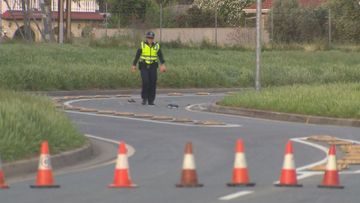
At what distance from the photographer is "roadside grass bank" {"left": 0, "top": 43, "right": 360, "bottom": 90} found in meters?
34.7

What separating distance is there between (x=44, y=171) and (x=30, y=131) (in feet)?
10.1

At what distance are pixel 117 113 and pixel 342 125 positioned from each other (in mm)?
5319

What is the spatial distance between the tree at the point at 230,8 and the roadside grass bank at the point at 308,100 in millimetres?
49464

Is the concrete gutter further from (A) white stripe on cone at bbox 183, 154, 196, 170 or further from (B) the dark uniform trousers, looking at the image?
(A) white stripe on cone at bbox 183, 154, 196, 170

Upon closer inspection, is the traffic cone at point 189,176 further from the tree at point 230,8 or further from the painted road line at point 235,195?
the tree at point 230,8

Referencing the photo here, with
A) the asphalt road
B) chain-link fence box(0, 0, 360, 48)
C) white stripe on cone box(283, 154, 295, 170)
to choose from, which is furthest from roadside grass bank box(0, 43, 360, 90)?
white stripe on cone box(283, 154, 295, 170)

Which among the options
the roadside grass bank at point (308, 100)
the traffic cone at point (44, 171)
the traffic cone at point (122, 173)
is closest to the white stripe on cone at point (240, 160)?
→ the traffic cone at point (122, 173)

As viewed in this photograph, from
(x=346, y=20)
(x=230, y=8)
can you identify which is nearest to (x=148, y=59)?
(x=346, y=20)

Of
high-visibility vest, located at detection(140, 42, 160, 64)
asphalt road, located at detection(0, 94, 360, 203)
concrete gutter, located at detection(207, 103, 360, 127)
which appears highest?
high-visibility vest, located at detection(140, 42, 160, 64)

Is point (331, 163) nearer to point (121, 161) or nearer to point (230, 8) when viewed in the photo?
point (121, 161)

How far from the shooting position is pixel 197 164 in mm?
14742

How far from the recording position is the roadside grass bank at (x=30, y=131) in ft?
46.3

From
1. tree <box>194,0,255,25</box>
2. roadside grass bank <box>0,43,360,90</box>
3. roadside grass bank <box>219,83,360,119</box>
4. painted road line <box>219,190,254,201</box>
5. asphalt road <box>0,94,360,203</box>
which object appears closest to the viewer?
painted road line <box>219,190,254,201</box>

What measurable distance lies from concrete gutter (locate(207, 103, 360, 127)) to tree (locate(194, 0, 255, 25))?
50.7 metres
